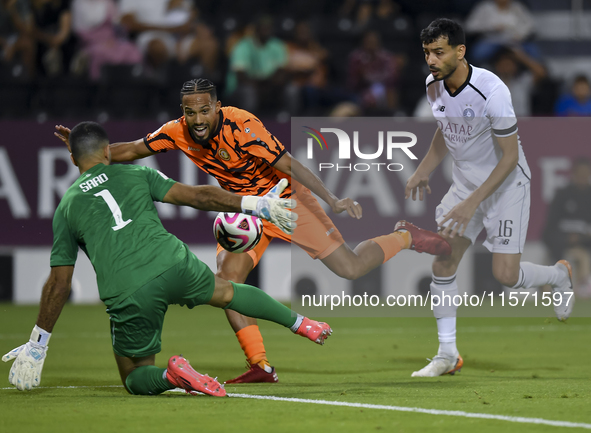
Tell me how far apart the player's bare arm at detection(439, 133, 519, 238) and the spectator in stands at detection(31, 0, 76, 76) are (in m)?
7.77

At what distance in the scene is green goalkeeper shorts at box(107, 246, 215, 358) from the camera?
4.92 m

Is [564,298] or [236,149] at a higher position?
[236,149]

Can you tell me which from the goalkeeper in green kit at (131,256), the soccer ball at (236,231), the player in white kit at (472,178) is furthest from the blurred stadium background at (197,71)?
the goalkeeper in green kit at (131,256)

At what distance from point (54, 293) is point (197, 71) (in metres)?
7.31

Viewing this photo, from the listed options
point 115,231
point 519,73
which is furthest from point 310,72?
point 115,231

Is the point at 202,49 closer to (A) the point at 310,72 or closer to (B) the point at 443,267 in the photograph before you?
(A) the point at 310,72

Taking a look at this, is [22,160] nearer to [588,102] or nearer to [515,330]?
[515,330]

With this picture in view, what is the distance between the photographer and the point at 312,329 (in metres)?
5.56

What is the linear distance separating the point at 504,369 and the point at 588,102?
253 inches

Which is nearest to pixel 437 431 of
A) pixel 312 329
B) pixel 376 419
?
pixel 376 419

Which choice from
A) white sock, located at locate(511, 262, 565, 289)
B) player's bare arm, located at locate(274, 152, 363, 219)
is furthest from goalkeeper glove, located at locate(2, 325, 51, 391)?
white sock, located at locate(511, 262, 565, 289)

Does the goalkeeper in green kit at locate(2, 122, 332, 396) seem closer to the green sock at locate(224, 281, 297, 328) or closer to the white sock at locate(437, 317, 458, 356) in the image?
the green sock at locate(224, 281, 297, 328)

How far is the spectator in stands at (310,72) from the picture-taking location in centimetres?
1192

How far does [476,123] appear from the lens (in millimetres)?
6188
